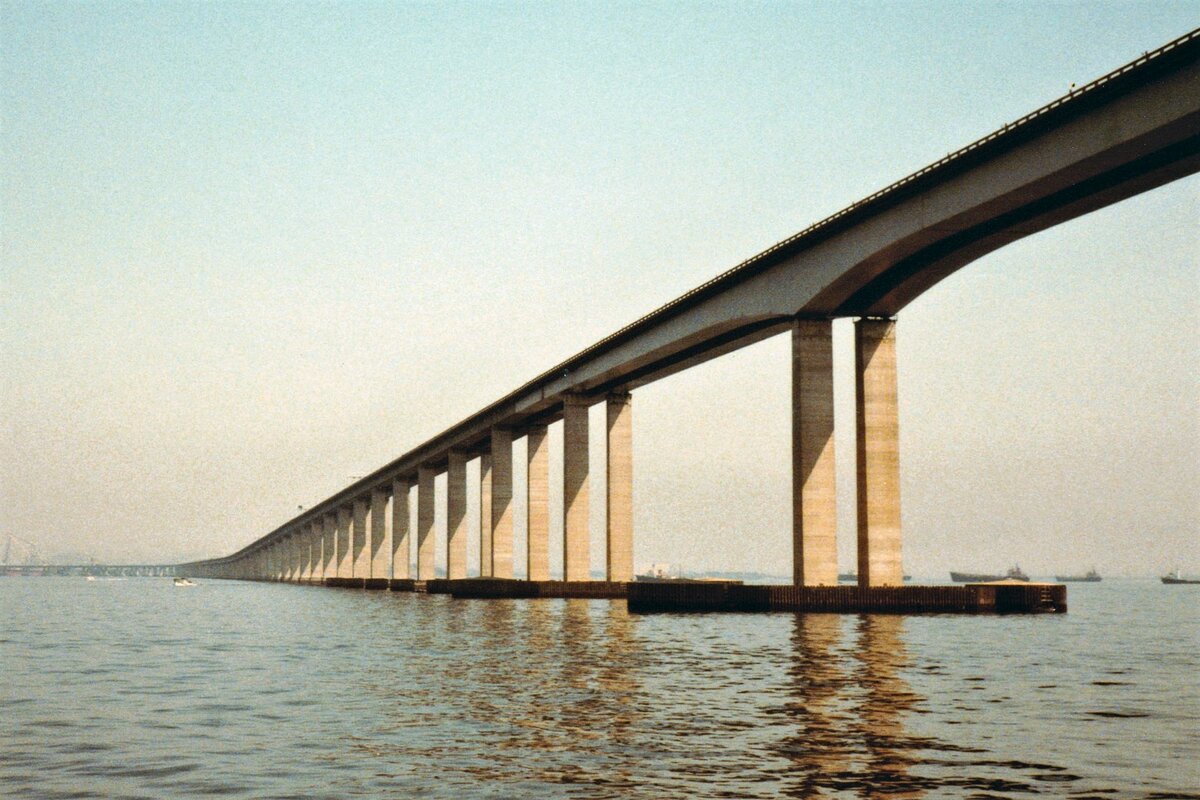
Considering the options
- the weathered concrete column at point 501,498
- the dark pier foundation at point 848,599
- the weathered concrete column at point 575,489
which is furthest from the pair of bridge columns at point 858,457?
the weathered concrete column at point 501,498

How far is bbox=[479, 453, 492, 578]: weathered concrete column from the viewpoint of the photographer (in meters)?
131

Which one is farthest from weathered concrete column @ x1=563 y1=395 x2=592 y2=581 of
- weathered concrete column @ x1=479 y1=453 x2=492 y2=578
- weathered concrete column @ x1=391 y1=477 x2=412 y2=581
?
weathered concrete column @ x1=391 y1=477 x2=412 y2=581

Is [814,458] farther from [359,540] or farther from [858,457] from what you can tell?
[359,540]

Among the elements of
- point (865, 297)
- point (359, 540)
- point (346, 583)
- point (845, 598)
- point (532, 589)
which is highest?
point (865, 297)

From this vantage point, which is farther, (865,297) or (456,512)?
(456,512)

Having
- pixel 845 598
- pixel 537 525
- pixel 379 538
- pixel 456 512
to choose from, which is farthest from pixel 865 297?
pixel 379 538

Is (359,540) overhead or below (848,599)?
overhead

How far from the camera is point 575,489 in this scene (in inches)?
3984

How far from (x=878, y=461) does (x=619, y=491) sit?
112 feet

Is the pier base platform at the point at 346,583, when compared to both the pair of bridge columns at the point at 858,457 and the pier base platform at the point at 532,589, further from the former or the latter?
the pair of bridge columns at the point at 858,457

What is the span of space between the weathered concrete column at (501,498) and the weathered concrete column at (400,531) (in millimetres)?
36082

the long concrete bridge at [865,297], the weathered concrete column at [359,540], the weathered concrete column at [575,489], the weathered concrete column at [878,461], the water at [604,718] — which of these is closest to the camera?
the water at [604,718]

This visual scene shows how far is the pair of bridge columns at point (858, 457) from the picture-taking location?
66062 millimetres

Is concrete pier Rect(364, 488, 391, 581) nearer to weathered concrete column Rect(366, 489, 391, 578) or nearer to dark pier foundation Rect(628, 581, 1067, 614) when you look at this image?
weathered concrete column Rect(366, 489, 391, 578)
